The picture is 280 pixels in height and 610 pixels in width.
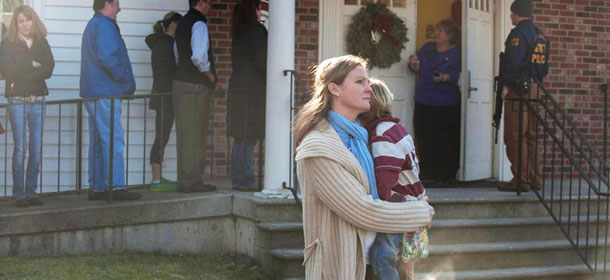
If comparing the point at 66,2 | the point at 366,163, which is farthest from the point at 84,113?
the point at 366,163

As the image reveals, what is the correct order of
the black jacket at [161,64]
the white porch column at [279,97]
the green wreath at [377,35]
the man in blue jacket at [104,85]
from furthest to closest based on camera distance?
1. the green wreath at [377,35]
2. the black jacket at [161,64]
3. the man in blue jacket at [104,85]
4. the white porch column at [279,97]

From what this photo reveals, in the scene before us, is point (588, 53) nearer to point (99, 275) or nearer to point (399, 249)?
point (99, 275)

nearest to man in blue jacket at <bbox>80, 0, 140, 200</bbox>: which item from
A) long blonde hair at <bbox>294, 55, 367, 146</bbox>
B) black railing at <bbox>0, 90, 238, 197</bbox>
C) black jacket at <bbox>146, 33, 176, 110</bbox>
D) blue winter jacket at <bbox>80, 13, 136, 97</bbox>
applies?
blue winter jacket at <bbox>80, 13, 136, 97</bbox>

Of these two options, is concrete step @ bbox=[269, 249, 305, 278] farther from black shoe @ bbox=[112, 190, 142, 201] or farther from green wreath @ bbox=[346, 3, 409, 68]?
green wreath @ bbox=[346, 3, 409, 68]

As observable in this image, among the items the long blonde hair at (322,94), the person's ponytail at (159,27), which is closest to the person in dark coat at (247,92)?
the person's ponytail at (159,27)

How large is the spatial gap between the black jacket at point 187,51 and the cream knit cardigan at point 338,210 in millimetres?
4047

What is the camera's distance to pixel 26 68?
22.6ft

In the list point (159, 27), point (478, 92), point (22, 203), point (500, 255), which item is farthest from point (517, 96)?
point (22, 203)

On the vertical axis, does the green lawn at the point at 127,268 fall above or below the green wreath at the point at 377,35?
below

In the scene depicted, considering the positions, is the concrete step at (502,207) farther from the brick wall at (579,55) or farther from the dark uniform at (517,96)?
the brick wall at (579,55)

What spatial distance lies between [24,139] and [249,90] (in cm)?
186

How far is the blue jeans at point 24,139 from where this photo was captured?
6.80 metres

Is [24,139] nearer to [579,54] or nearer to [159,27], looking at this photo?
[159,27]

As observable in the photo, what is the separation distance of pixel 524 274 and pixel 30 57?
13.9 ft
